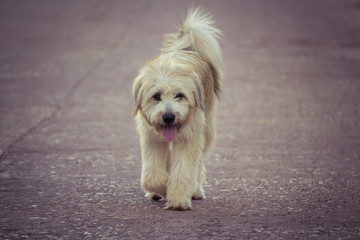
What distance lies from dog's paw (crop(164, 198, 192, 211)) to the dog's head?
1.87 ft

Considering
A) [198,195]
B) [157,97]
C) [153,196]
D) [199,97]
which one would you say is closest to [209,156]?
[198,195]

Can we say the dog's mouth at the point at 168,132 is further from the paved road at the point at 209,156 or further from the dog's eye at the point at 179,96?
the paved road at the point at 209,156

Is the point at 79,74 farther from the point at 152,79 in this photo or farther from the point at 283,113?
the point at 152,79

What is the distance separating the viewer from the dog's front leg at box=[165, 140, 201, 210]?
6.04m

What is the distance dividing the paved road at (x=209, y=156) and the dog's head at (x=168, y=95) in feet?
2.62

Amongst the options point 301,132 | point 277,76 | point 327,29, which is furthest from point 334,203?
point 327,29

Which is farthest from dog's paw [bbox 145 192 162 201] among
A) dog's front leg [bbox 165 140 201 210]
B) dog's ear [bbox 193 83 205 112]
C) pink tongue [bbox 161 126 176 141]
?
dog's ear [bbox 193 83 205 112]

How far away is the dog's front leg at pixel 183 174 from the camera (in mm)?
6043

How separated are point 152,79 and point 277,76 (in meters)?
8.61

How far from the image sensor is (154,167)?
6211 millimetres

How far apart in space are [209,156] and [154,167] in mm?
2322

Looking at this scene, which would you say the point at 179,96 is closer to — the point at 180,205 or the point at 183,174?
the point at 183,174

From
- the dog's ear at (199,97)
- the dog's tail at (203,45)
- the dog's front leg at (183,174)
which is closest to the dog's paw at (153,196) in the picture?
the dog's front leg at (183,174)

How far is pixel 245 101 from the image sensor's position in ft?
39.6
